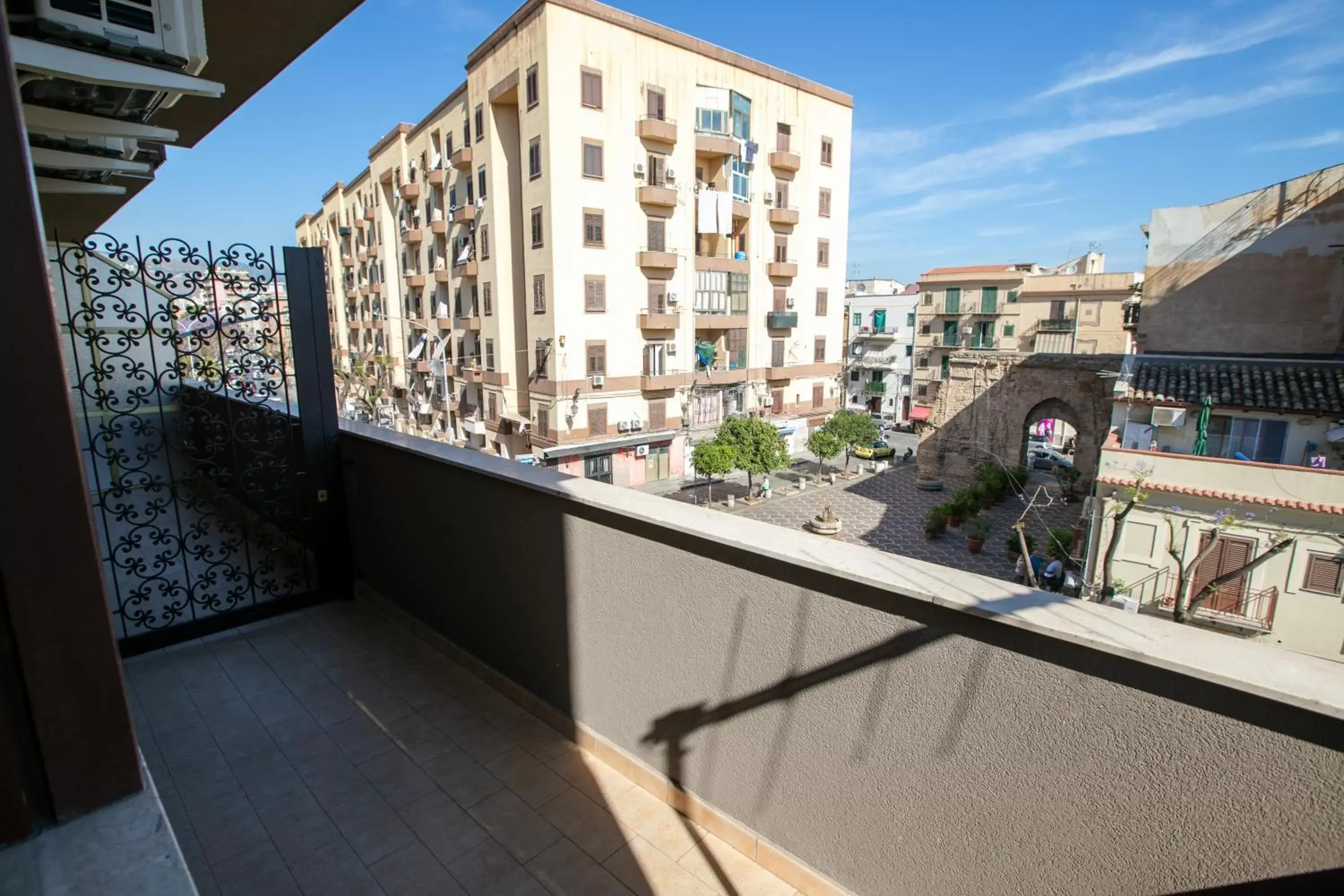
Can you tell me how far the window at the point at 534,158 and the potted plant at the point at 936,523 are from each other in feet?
45.8

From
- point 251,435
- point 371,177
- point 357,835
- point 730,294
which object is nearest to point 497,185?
point 730,294

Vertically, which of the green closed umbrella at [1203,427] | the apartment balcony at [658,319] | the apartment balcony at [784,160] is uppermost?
the apartment balcony at [784,160]

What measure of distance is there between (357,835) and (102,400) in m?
2.70

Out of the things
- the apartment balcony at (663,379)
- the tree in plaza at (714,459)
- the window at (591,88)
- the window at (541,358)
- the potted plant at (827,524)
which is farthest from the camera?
the apartment balcony at (663,379)

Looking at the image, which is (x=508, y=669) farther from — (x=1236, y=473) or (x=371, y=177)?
(x=371, y=177)

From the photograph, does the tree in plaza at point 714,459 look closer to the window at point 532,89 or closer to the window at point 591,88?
the window at point 591,88

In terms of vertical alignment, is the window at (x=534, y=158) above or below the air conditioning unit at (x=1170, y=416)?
above

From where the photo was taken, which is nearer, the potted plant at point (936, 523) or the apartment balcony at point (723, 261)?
the potted plant at point (936, 523)

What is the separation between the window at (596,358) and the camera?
1862 centimetres

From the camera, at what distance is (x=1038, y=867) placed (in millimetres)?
1624

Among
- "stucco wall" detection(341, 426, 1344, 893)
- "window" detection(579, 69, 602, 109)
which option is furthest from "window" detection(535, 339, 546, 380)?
"stucco wall" detection(341, 426, 1344, 893)

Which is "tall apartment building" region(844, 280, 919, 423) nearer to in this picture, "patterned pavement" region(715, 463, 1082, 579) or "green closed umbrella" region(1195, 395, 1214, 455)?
"patterned pavement" region(715, 463, 1082, 579)

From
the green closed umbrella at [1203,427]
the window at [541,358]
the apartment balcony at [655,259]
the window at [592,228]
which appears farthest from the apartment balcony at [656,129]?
the green closed umbrella at [1203,427]

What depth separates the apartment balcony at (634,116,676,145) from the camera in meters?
18.3
